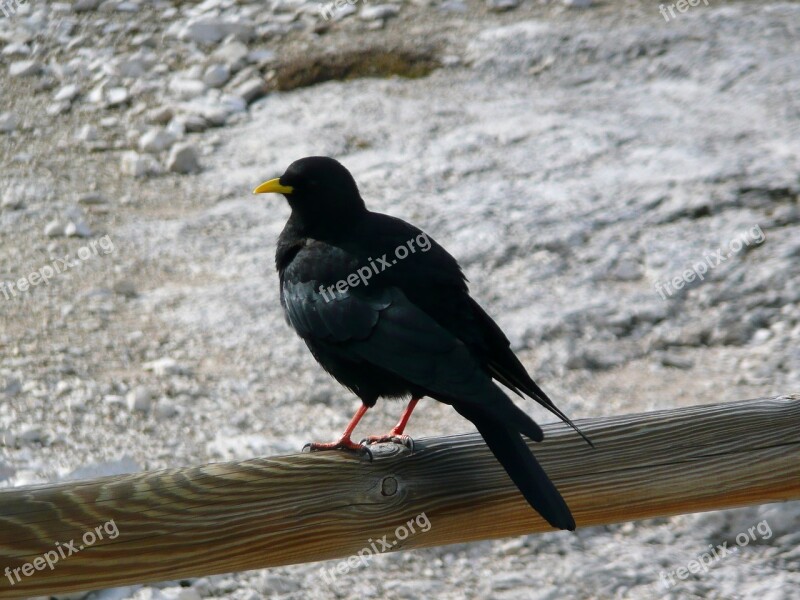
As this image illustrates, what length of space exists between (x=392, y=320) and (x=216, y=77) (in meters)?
6.17

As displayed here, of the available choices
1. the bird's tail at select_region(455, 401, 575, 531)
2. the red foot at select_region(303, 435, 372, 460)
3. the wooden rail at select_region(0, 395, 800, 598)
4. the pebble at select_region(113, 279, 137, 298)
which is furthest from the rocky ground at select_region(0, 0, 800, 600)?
the bird's tail at select_region(455, 401, 575, 531)

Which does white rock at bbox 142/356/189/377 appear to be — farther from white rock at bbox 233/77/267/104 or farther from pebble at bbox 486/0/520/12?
pebble at bbox 486/0/520/12

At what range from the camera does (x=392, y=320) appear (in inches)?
114

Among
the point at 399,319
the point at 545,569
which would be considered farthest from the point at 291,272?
the point at 545,569

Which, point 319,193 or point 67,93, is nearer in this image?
point 319,193

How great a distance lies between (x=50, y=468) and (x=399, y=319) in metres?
2.47

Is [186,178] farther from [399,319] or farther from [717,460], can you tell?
[717,460]

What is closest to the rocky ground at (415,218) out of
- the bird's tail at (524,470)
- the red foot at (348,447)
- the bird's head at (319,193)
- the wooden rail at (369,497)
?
the red foot at (348,447)

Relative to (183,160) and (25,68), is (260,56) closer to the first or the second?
(183,160)

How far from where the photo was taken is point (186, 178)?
7.49 metres

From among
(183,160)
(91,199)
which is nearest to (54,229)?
(91,199)

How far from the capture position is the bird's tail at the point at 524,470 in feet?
6.99

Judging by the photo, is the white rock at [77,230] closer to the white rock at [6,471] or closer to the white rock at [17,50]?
the white rock at [6,471]

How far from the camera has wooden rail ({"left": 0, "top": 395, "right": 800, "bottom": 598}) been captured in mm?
2107
